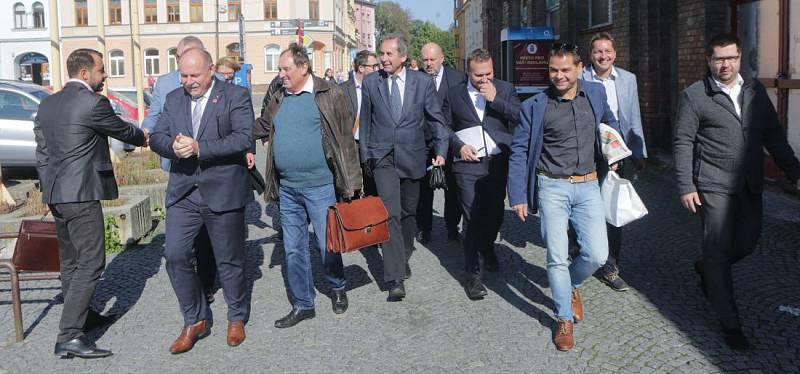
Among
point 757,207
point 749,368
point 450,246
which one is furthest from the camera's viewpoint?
point 450,246

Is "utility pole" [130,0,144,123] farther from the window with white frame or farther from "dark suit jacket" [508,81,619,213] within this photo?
"dark suit jacket" [508,81,619,213]

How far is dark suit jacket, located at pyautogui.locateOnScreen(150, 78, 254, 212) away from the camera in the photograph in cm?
514

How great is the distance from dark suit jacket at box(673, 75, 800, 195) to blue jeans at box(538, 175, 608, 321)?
54 centimetres

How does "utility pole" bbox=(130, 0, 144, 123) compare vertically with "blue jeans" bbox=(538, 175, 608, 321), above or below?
above

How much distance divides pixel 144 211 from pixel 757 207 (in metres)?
6.11

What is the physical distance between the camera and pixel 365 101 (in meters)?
6.54

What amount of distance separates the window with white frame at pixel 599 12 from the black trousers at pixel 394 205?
387 inches

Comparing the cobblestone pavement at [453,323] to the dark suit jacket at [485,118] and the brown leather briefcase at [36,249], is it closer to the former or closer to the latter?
the brown leather briefcase at [36,249]

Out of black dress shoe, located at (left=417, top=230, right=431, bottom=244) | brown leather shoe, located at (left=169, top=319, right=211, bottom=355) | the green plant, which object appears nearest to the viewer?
brown leather shoe, located at (left=169, top=319, right=211, bottom=355)

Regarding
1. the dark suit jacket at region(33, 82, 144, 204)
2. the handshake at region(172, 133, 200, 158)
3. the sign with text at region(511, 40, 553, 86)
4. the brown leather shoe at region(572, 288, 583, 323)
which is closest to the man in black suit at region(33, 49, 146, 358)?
the dark suit jacket at region(33, 82, 144, 204)

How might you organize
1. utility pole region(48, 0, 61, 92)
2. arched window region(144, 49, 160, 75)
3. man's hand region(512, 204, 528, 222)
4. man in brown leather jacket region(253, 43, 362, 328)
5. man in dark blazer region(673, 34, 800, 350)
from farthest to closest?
arched window region(144, 49, 160, 75), utility pole region(48, 0, 61, 92), man in brown leather jacket region(253, 43, 362, 328), man's hand region(512, 204, 528, 222), man in dark blazer region(673, 34, 800, 350)

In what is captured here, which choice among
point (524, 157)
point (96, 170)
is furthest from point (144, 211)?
point (524, 157)

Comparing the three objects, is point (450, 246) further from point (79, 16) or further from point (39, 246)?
point (79, 16)

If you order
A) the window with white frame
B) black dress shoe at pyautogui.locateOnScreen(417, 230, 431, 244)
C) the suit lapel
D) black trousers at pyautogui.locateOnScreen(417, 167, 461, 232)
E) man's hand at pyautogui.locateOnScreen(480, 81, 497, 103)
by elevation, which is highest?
the window with white frame
